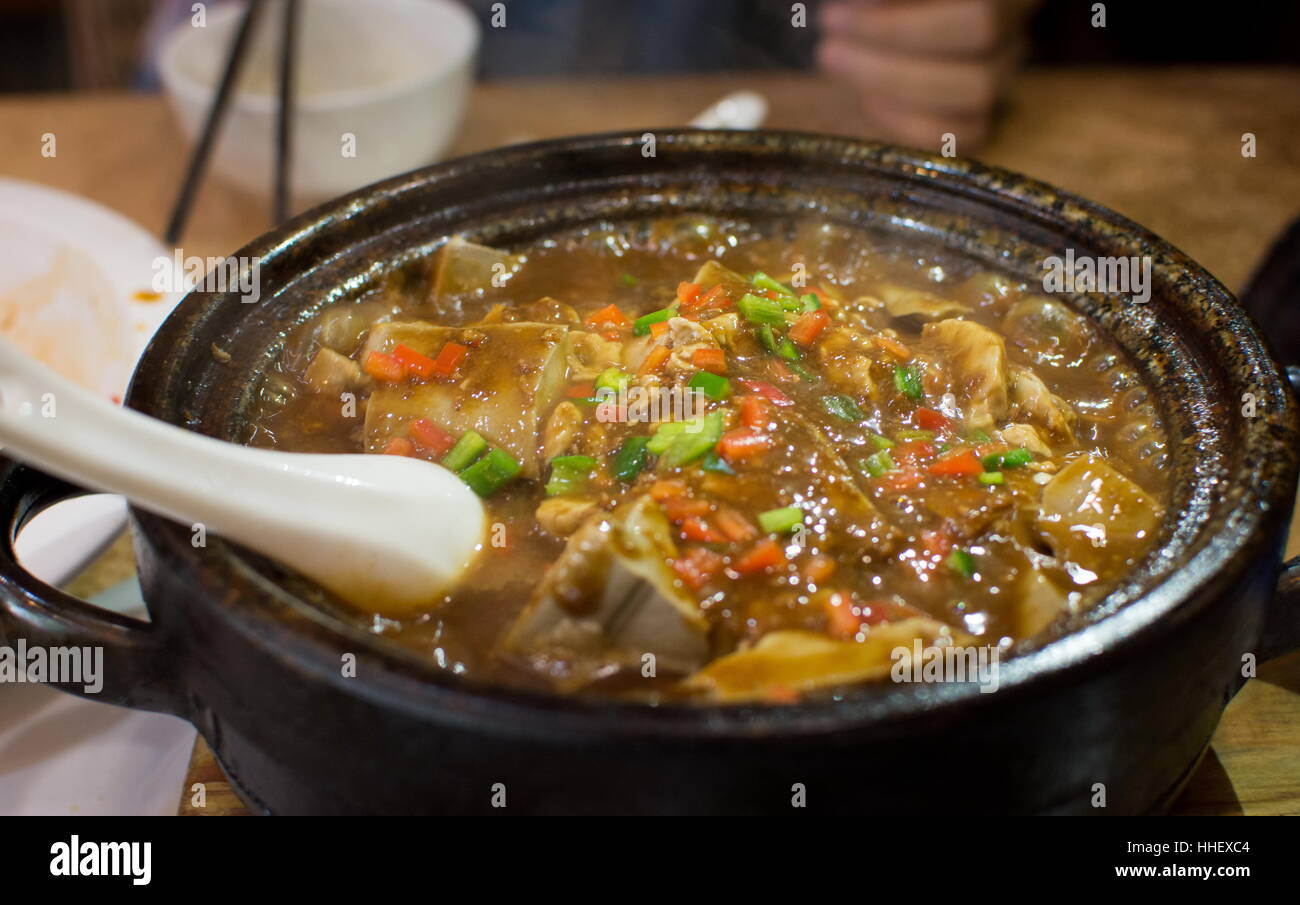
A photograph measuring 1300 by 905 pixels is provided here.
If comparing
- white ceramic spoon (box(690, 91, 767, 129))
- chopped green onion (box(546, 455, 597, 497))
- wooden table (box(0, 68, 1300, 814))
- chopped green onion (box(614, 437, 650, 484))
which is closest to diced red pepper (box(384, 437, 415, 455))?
chopped green onion (box(546, 455, 597, 497))

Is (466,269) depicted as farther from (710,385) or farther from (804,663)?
(804,663)

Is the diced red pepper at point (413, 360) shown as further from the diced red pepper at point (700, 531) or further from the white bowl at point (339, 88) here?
the white bowl at point (339, 88)

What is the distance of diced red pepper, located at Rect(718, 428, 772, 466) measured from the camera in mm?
1746

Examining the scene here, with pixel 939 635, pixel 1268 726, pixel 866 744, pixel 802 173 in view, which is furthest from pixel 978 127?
pixel 866 744

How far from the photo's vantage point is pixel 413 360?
1994 mm

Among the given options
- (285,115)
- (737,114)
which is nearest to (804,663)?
(737,114)

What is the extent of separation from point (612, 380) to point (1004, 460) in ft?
2.22

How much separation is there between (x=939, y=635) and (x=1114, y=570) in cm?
34

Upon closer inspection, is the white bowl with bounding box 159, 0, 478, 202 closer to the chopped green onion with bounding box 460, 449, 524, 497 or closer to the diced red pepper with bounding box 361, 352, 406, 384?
the diced red pepper with bounding box 361, 352, 406, 384

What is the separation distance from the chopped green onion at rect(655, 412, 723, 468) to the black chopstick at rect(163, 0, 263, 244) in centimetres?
251

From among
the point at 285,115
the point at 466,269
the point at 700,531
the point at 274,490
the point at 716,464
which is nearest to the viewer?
the point at 274,490
